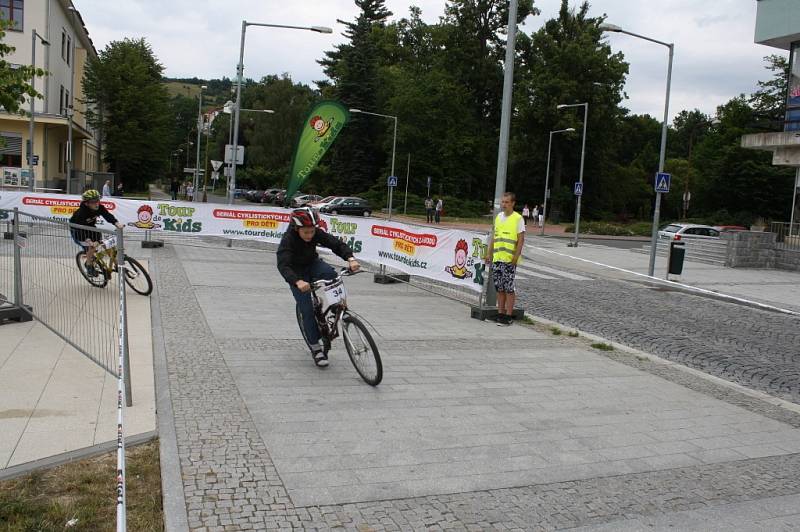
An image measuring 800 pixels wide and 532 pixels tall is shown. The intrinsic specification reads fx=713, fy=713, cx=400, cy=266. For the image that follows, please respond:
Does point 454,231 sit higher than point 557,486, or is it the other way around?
point 454,231

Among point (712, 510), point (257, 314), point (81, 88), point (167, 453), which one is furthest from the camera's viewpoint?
point (81, 88)

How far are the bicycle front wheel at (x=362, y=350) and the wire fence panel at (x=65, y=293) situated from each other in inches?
81.2

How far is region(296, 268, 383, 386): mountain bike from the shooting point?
642 cm

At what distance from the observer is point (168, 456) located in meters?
4.50

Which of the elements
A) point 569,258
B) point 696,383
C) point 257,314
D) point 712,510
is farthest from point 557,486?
point 569,258

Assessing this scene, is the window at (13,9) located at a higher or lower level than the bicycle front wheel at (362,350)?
higher

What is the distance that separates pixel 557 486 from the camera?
14.8 feet

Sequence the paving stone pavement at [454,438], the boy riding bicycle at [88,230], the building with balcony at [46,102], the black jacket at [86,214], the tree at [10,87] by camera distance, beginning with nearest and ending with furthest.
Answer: the paving stone pavement at [454,438]
the boy riding bicycle at [88,230]
the tree at [10,87]
the black jacket at [86,214]
the building with balcony at [46,102]

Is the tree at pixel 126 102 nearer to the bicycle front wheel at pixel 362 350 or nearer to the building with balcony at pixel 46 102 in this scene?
the building with balcony at pixel 46 102

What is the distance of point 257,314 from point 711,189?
62211 mm

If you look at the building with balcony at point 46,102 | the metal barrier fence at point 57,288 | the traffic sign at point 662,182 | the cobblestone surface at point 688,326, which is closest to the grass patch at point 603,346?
the cobblestone surface at point 688,326

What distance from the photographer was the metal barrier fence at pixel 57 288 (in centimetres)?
644

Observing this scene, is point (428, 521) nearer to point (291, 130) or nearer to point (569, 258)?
point (569, 258)

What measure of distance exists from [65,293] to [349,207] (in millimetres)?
43689
